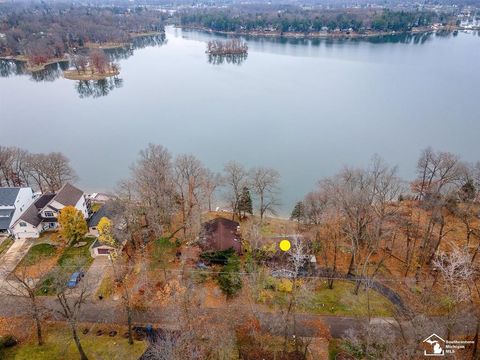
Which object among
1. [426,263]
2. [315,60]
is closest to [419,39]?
[315,60]

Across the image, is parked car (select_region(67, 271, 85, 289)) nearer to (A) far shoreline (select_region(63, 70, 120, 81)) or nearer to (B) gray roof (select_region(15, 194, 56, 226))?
(B) gray roof (select_region(15, 194, 56, 226))

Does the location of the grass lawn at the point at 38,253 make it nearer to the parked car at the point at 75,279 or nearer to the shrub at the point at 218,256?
the parked car at the point at 75,279

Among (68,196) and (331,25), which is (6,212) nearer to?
(68,196)

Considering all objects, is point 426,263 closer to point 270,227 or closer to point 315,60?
point 270,227

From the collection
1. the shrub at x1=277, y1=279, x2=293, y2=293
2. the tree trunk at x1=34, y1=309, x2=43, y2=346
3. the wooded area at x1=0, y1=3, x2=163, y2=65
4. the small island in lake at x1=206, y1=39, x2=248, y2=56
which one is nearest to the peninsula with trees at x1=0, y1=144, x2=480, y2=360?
the shrub at x1=277, y1=279, x2=293, y2=293

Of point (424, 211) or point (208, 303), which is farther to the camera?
point (424, 211)

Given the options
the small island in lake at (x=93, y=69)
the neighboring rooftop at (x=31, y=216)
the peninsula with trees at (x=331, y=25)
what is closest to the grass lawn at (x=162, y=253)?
the neighboring rooftop at (x=31, y=216)

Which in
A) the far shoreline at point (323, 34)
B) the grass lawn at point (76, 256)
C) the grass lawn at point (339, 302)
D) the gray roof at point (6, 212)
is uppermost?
the far shoreline at point (323, 34)
